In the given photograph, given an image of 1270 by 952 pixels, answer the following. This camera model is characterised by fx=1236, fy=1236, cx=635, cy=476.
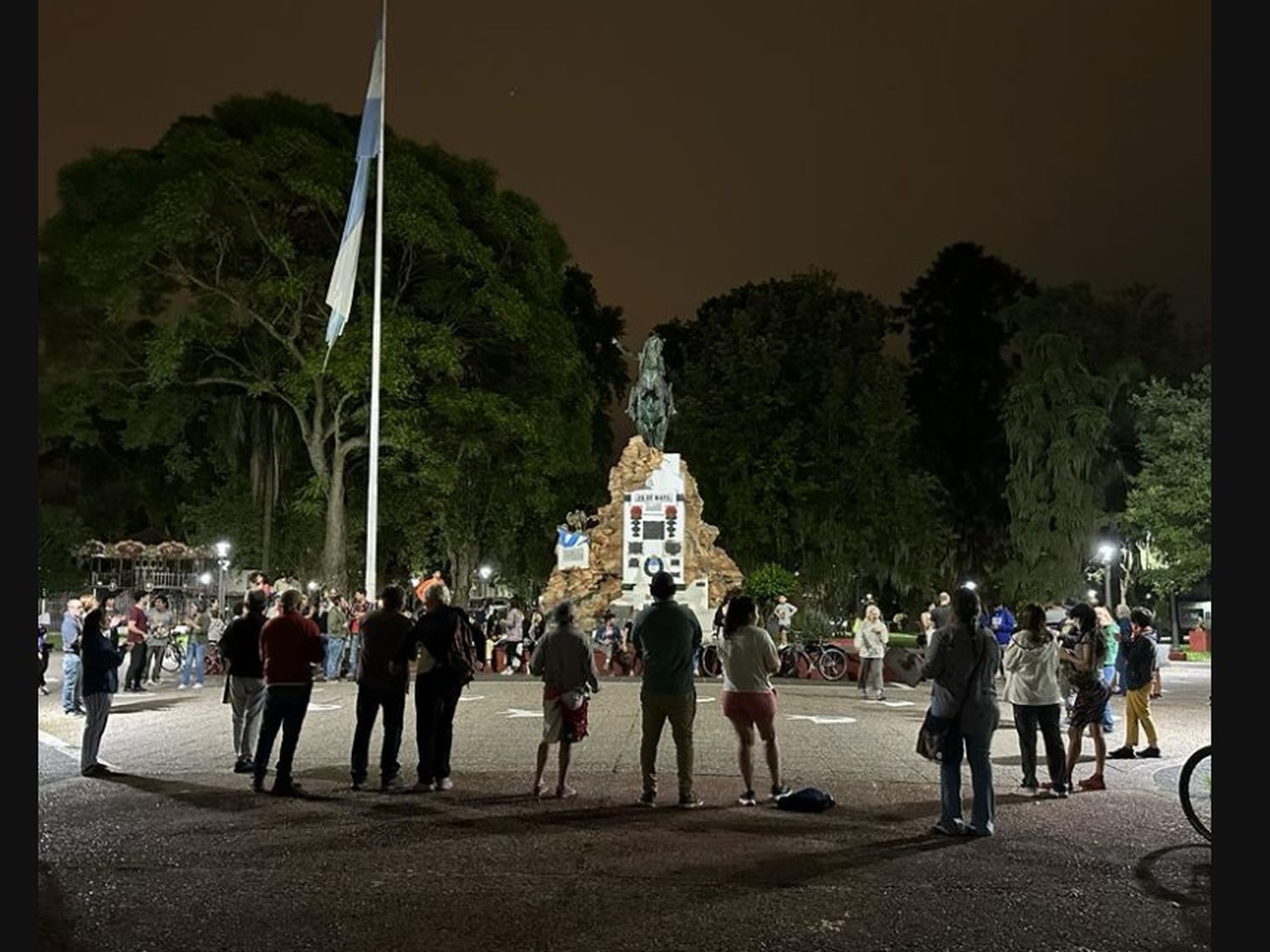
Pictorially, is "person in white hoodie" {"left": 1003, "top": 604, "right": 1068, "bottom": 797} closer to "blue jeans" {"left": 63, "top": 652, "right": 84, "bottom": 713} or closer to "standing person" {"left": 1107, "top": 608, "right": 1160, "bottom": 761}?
"standing person" {"left": 1107, "top": 608, "right": 1160, "bottom": 761}

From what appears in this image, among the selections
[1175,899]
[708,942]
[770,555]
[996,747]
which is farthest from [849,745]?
[770,555]

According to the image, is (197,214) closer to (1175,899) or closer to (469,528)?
(469,528)

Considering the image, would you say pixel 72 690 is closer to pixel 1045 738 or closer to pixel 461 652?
pixel 461 652

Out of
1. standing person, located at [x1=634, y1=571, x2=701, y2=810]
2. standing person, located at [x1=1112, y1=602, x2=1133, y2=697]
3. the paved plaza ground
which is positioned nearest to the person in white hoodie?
the paved plaza ground

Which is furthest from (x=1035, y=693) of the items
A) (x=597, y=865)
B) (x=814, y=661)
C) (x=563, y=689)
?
(x=814, y=661)

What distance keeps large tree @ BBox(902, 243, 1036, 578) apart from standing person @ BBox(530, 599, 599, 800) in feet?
160

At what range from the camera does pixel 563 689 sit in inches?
394

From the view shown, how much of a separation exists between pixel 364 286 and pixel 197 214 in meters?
5.51

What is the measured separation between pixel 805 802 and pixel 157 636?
16.7 m

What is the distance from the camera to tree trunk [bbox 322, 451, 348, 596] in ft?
116

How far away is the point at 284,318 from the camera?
37031 millimetres

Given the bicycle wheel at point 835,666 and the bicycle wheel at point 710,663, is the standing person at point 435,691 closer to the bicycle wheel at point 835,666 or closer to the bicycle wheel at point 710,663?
the bicycle wheel at point 710,663

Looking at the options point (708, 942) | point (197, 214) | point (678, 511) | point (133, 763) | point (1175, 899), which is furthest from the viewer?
point (678, 511)

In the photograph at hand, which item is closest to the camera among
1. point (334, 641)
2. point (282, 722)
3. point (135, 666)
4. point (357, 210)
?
point (282, 722)
